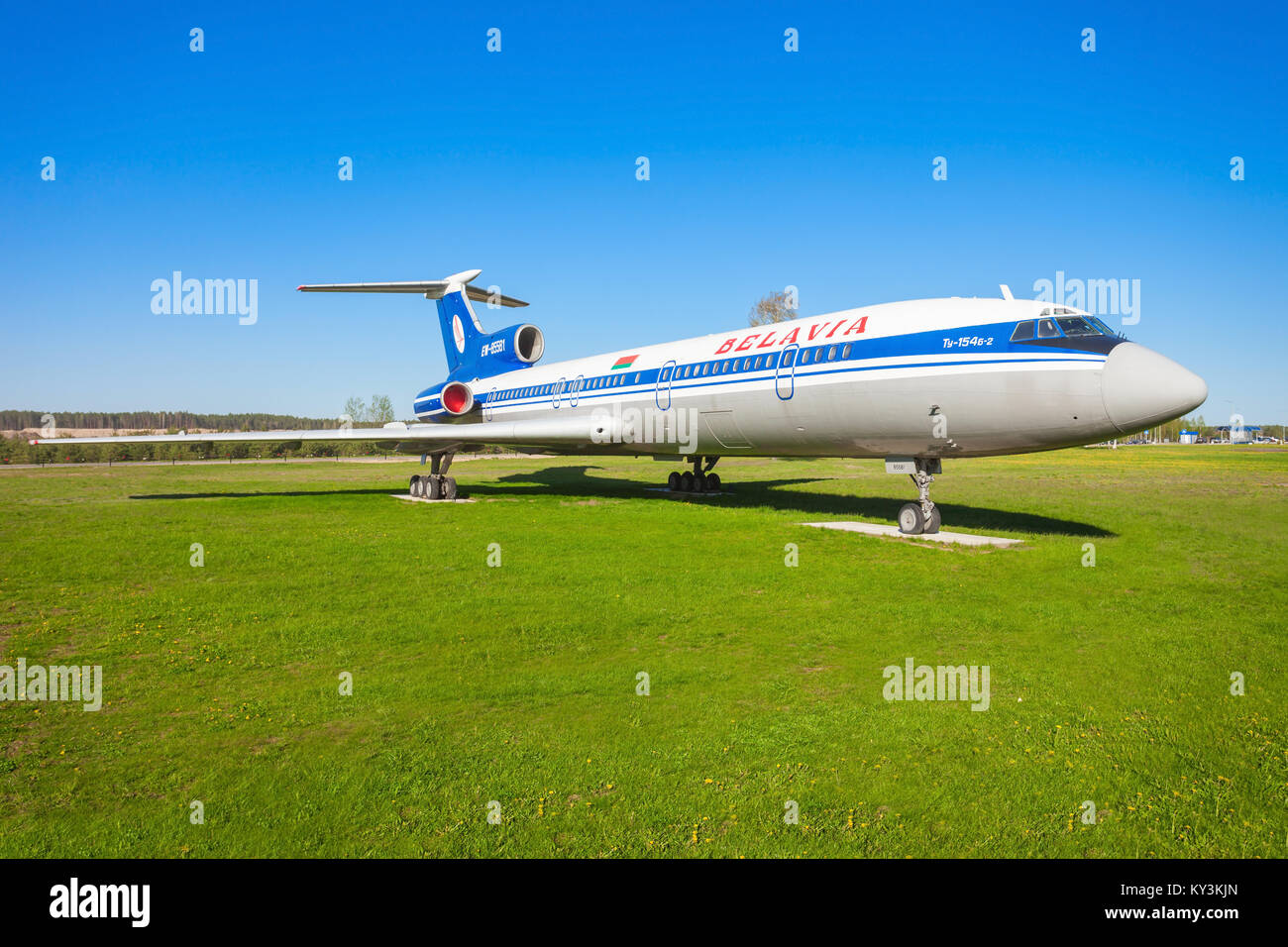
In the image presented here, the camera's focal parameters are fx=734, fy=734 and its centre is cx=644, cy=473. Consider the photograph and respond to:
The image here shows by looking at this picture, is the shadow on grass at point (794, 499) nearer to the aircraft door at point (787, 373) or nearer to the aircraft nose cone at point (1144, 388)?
the aircraft door at point (787, 373)

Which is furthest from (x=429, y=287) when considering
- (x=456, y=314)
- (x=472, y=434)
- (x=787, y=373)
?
(x=787, y=373)

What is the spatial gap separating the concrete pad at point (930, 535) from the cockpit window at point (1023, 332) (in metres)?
3.85

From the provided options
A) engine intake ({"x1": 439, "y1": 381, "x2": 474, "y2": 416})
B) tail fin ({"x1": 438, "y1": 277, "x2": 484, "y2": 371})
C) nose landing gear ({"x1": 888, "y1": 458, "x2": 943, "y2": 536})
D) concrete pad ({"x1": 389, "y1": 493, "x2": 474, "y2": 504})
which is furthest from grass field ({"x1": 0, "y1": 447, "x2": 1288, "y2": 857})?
tail fin ({"x1": 438, "y1": 277, "x2": 484, "y2": 371})

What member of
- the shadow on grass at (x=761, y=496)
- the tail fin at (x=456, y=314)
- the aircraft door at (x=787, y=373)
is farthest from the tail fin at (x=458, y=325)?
the aircraft door at (x=787, y=373)

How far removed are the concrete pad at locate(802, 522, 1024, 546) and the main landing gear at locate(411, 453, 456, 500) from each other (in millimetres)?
12796

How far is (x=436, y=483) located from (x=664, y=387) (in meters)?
8.84

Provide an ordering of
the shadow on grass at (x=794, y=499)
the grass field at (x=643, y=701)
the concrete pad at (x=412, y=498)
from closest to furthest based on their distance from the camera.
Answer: the grass field at (x=643, y=701)
the shadow on grass at (x=794, y=499)
the concrete pad at (x=412, y=498)

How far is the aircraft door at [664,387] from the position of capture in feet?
68.5

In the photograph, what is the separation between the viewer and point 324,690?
256 inches

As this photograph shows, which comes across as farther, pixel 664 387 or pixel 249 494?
pixel 249 494

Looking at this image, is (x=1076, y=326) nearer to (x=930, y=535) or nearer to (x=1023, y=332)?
(x=1023, y=332)

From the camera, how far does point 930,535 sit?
14977 mm
